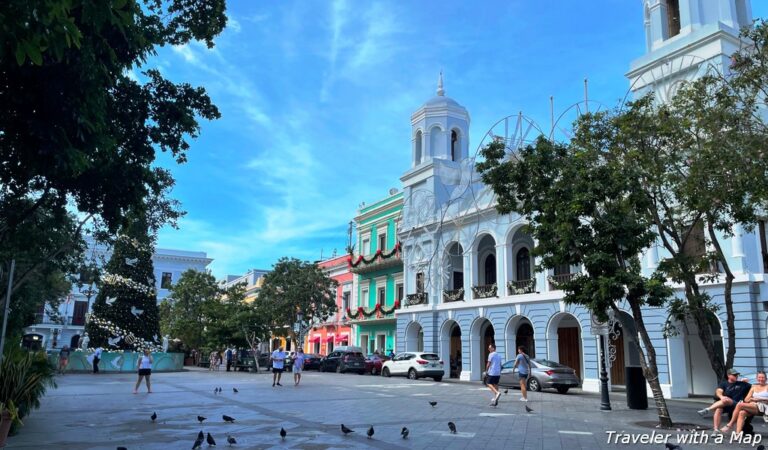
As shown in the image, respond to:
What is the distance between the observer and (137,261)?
37.7 m

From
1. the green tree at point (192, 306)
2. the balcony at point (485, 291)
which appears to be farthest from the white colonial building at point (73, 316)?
the balcony at point (485, 291)

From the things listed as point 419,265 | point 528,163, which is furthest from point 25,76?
point 419,265

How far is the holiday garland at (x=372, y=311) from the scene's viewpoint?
38.6 m

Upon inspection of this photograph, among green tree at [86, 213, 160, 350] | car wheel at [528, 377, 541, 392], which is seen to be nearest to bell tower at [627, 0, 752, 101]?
car wheel at [528, 377, 541, 392]

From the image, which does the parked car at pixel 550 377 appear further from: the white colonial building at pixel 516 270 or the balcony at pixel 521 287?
the balcony at pixel 521 287

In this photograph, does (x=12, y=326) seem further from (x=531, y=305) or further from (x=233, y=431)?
(x=531, y=305)

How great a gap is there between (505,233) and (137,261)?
76.5ft

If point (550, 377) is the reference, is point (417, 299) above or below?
above

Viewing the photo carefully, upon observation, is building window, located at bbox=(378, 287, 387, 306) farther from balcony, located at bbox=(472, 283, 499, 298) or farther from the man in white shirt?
the man in white shirt

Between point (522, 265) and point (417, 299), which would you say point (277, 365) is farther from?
point (522, 265)

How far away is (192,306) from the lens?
47812 millimetres

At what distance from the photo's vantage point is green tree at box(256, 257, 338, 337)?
41.0m

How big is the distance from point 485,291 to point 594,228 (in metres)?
17.7

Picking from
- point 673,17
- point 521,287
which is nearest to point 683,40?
point 673,17
